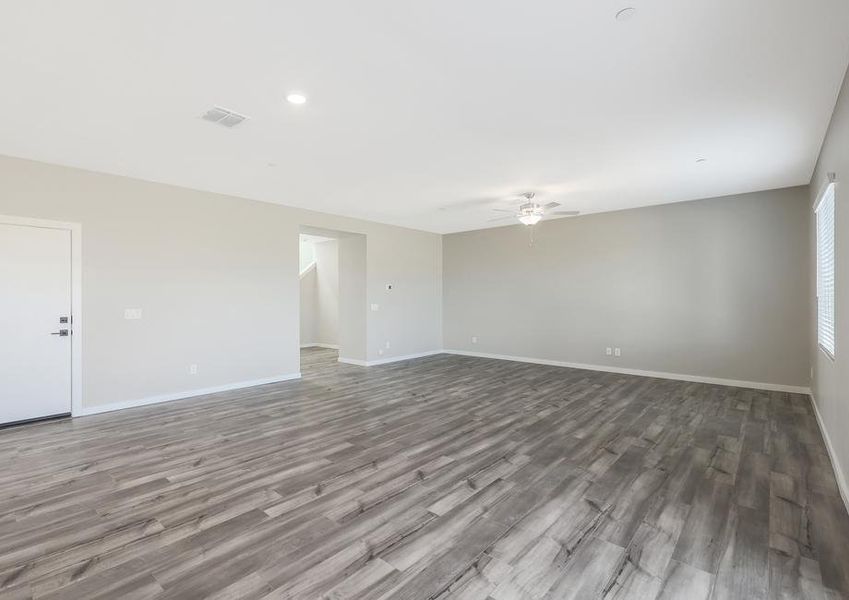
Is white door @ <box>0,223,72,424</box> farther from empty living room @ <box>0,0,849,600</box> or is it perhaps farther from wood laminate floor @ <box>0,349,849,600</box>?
wood laminate floor @ <box>0,349,849,600</box>

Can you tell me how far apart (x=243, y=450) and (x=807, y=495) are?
431 cm

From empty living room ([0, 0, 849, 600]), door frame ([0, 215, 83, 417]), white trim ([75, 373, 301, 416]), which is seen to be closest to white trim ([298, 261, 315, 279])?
empty living room ([0, 0, 849, 600])

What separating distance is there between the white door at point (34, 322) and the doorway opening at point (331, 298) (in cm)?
343

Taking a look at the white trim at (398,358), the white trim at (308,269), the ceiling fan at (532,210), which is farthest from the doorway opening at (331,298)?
the ceiling fan at (532,210)

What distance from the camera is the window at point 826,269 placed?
3.44 metres

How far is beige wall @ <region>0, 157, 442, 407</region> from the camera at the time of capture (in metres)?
4.64

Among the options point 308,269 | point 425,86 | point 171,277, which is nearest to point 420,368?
point 171,277

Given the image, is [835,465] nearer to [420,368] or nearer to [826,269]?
[826,269]

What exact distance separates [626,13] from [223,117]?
299cm

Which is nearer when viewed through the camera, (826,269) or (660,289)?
(826,269)

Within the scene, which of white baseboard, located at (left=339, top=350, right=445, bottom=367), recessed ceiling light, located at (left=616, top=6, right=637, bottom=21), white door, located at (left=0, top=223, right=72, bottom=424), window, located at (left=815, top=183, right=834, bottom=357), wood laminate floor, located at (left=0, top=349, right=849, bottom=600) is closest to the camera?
wood laminate floor, located at (left=0, top=349, right=849, bottom=600)

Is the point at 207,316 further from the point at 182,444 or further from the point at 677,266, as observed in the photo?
the point at 677,266

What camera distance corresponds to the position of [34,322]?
4363mm

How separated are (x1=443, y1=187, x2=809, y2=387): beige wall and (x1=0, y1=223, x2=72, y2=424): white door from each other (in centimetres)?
687
